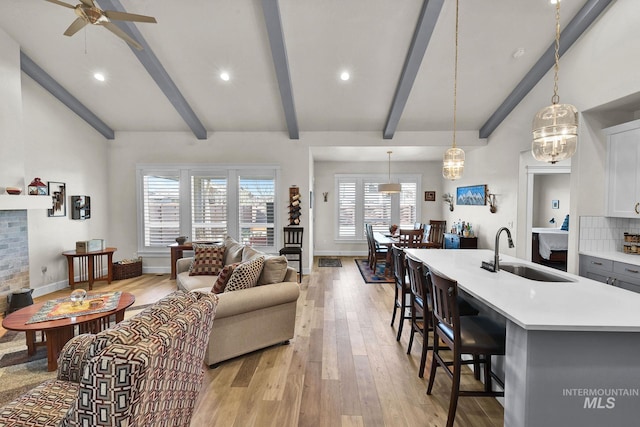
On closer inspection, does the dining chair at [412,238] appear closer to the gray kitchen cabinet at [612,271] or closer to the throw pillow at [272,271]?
the gray kitchen cabinet at [612,271]

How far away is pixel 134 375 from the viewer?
3.10ft

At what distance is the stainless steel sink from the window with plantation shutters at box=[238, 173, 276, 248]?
4378 millimetres

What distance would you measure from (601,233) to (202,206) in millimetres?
6516

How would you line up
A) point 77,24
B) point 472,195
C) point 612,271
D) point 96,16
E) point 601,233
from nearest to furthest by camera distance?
point 96,16
point 77,24
point 612,271
point 601,233
point 472,195

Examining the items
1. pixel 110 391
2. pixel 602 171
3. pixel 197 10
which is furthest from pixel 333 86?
pixel 110 391

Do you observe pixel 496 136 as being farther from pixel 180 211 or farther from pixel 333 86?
pixel 180 211

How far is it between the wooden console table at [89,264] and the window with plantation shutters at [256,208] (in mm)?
2334

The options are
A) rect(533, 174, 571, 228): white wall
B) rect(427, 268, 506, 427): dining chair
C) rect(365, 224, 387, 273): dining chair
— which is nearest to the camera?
rect(427, 268, 506, 427): dining chair

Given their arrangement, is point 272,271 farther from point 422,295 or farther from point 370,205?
point 370,205

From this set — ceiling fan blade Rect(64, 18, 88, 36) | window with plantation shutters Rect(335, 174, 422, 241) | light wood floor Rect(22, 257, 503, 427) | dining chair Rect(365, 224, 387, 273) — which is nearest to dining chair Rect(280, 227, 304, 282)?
dining chair Rect(365, 224, 387, 273)

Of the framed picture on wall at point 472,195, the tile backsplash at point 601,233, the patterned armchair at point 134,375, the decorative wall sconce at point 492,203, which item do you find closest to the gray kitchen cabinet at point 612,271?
the tile backsplash at point 601,233

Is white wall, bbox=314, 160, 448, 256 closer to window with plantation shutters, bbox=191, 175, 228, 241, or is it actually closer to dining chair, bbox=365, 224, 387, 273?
dining chair, bbox=365, 224, 387, 273

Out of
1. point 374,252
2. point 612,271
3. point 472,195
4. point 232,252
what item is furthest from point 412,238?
point 232,252

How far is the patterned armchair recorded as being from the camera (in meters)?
0.93
